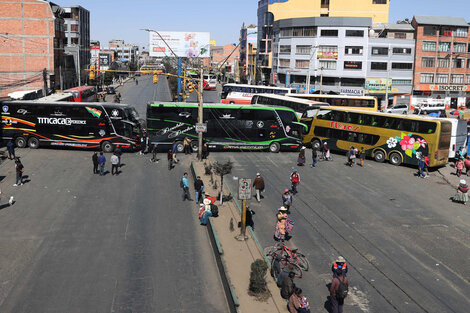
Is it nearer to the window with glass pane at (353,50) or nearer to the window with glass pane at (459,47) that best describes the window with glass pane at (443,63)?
the window with glass pane at (459,47)

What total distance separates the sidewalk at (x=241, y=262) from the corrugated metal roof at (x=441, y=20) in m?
70.2

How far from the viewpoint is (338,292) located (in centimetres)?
1263

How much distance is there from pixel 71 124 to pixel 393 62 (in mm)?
60820

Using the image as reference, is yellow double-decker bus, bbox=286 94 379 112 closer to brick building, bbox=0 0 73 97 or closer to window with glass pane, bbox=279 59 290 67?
window with glass pane, bbox=279 59 290 67

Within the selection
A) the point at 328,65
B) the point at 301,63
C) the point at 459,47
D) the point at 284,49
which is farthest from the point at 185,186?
the point at 459,47

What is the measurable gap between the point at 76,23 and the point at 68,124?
9240 cm

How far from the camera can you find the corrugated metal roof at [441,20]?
265 ft

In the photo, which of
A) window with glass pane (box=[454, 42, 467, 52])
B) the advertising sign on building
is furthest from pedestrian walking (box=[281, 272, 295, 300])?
window with glass pane (box=[454, 42, 467, 52])

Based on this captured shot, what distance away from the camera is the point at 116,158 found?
29469 mm

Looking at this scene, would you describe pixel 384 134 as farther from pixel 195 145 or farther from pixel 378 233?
pixel 378 233

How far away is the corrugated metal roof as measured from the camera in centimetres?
8088

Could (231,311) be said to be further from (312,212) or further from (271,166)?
(271,166)

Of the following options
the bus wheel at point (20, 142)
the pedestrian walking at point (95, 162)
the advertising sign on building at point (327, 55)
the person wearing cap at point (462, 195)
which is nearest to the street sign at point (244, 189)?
the person wearing cap at point (462, 195)

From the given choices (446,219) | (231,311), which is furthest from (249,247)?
(446,219)
